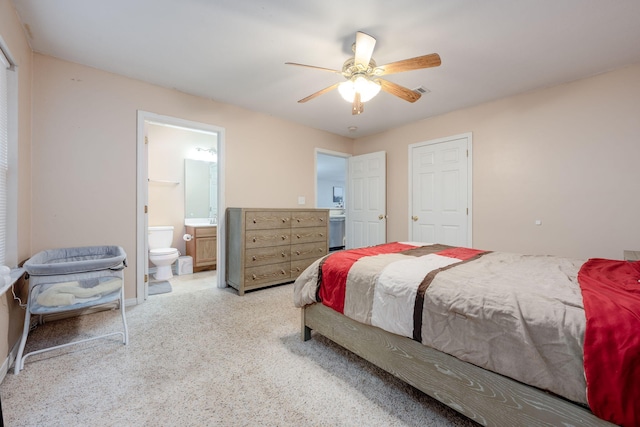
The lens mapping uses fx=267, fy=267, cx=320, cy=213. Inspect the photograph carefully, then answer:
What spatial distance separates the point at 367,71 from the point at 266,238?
2171 millimetres

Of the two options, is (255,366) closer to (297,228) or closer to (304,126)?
(297,228)

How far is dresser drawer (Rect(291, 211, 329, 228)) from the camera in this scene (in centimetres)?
362

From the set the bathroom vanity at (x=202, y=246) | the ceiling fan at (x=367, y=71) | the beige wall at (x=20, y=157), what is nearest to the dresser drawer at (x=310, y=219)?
the bathroom vanity at (x=202, y=246)

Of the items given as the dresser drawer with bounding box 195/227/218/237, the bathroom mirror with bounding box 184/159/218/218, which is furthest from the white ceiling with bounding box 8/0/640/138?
the dresser drawer with bounding box 195/227/218/237

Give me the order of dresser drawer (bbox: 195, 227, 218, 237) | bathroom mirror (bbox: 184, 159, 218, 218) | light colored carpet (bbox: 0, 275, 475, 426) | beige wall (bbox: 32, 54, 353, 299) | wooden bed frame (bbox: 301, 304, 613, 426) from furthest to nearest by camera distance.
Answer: bathroom mirror (bbox: 184, 159, 218, 218) → dresser drawer (bbox: 195, 227, 218, 237) → beige wall (bbox: 32, 54, 353, 299) → light colored carpet (bbox: 0, 275, 475, 426) → wooden bed frame (bbox: 301, 304, 613, 426)

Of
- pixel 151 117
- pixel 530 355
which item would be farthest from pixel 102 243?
pixel 530 355

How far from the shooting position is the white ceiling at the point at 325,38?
1832mm

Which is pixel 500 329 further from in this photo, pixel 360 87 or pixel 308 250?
pixel 308 250

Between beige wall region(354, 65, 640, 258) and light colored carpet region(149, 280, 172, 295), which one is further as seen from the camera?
light colored carpet region(149, 280, 172, 295)

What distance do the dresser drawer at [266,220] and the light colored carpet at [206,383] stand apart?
1185 mm

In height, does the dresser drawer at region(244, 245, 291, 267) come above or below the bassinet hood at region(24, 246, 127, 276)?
below

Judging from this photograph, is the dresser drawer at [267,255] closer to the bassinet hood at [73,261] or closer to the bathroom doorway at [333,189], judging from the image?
the bassinet hood at [73,261]

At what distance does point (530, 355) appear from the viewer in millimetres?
987

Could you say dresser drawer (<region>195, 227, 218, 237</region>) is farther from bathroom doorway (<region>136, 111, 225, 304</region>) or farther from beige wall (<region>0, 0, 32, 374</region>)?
beige wall (<region>0, 0, 32, 374</region>)
